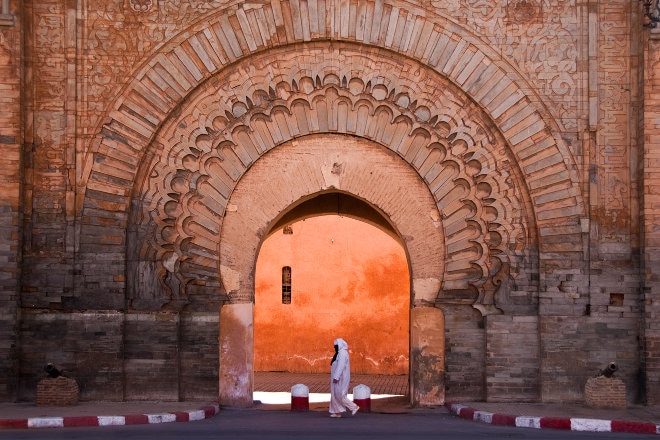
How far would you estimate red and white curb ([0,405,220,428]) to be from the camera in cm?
955

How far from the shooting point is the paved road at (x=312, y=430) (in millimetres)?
8906

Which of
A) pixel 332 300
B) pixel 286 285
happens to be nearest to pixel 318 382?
pixel 332 300

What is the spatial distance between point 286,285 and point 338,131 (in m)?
8.44

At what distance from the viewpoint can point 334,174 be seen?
38.1ft

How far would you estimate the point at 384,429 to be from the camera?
9.61 metres

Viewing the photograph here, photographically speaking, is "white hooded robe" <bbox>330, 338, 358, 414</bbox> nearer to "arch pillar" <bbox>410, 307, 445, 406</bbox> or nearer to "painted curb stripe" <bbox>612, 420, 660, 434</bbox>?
"arch pillar" <bbox>410, 307, 445, 406</bbox>

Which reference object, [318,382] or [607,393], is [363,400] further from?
[318,382]

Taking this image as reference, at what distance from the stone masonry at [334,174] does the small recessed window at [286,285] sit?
806 cm

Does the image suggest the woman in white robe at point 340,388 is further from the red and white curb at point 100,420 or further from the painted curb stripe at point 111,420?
the painted curb stripe at point 111,420

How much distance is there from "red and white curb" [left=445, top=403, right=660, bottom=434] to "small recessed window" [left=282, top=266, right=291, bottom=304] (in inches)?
369

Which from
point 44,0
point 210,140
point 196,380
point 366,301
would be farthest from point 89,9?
point 366,301

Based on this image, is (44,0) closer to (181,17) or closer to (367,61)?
(181,17)

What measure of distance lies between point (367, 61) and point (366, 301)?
27.1 feet

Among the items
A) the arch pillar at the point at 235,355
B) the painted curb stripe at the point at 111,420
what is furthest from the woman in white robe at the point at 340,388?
the painted curb stripe at the point at 111,420
